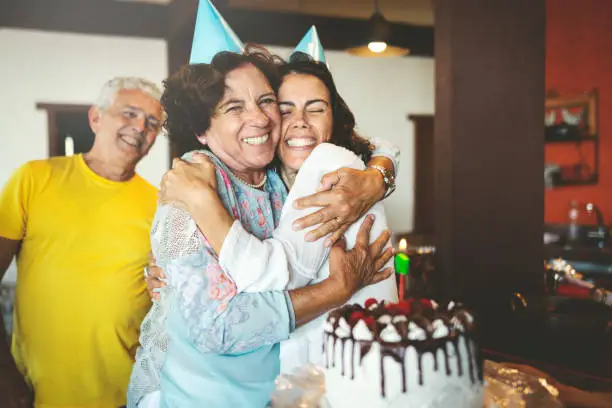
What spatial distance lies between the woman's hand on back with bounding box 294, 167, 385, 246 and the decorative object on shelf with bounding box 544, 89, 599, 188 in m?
4.22

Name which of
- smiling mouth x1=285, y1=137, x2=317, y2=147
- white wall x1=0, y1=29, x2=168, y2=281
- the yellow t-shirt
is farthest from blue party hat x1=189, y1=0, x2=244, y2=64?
white wall x1=0, y1=29, x2=168, y2=281

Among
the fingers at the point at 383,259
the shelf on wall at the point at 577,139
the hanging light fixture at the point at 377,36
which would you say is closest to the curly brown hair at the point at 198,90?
the fingers at the point at 383,259

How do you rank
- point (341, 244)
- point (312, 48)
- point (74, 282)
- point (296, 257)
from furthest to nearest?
point (74, 282) → point (312, 48) → point (341, 244) → point (296, 257)

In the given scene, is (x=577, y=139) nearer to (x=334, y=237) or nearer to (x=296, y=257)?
(x=334, y=237)

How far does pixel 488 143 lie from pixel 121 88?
4.62ft

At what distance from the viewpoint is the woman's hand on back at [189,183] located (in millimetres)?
1348

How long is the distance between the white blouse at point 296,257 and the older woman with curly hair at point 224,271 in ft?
0.09

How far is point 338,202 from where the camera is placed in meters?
1.43

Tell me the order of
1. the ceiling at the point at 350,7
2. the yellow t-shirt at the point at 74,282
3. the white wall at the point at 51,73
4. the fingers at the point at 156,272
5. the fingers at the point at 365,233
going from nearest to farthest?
the fingers at the point at 365,233
the fingers at the point at 156,272
the yellow t-shirt at the point at 74,282
the white wall at the point at 51,73
the ceiling at the point at 350,7

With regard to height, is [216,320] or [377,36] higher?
[377,36]

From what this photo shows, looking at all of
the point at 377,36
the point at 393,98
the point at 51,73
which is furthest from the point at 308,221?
the point at 393,98

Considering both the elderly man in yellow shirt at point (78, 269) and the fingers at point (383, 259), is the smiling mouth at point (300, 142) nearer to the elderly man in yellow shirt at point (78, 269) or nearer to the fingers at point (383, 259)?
the fingers at point (383, 259)

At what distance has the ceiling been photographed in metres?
4.71

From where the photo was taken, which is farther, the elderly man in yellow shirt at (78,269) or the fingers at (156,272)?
the elderly man in yellow shirt at (78,269)
